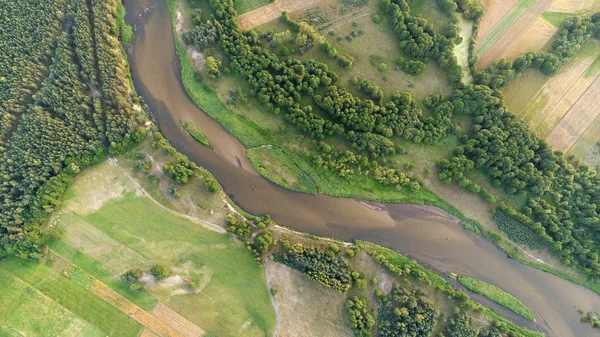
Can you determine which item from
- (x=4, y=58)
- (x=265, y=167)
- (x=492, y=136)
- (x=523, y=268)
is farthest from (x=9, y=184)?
(x=523, y=268)

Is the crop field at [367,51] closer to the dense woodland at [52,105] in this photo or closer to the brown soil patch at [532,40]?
the brown soil patch at [532,40]

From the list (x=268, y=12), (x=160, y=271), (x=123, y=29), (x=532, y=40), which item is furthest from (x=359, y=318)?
(x=123, y=29)

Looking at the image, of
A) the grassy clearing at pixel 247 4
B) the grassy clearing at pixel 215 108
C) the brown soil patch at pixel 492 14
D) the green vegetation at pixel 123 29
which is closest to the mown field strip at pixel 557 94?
the brown soil patch at pixel 492 14

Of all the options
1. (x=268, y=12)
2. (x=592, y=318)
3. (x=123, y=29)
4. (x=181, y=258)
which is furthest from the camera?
(x=268, y=12)

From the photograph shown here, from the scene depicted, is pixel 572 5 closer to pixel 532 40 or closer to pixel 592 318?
pixel 532 40

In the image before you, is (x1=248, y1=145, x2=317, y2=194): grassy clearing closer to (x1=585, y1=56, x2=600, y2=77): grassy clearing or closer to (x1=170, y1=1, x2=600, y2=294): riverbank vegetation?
(x1=170, y1=1, x2=600, y2=294): riverbank vegetation

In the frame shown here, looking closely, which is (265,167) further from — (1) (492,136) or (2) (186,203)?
(1) (492,136)

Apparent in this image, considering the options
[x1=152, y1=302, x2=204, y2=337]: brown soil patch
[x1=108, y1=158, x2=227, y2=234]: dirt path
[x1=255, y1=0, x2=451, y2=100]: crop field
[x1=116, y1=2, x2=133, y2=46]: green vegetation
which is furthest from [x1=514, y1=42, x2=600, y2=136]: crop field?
[x1=116, y1=2, x2=133, y2=46]: green vegetation
